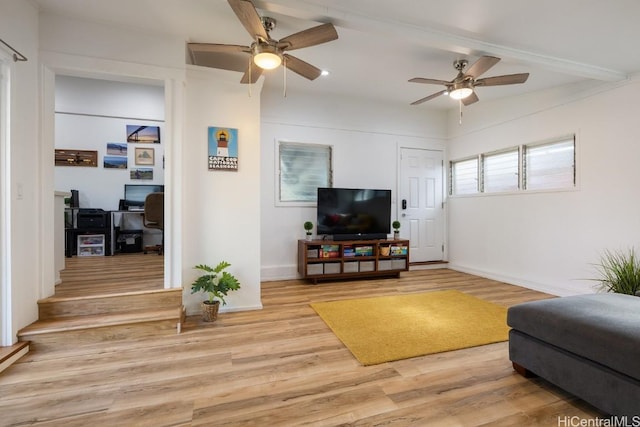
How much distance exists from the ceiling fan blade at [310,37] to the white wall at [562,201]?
3400 millimetres

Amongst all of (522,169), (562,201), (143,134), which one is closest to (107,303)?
(143,134)

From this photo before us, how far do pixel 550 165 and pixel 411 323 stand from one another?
3.11 m

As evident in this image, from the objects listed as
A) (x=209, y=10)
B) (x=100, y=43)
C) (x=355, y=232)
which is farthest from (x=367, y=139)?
(x=100, y=43)

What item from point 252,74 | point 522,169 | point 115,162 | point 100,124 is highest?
point 100,124

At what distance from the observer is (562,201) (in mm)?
3770

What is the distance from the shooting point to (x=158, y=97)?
6.12 meters

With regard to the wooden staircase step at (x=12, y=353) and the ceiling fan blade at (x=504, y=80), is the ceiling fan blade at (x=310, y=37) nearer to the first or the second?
the ceiling fan blade at (x=504, y=80)

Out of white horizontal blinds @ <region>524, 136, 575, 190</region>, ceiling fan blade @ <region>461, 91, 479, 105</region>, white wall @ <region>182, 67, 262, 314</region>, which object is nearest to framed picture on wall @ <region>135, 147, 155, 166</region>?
white wall @ <region>182, 67, 262, 314</region>

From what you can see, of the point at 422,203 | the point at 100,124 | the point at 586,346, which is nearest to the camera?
the point at 586,346

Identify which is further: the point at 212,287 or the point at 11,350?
the point at 212,287

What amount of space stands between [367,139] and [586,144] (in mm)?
2906

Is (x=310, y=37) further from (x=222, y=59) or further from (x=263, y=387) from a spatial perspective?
(x=263, y=387)

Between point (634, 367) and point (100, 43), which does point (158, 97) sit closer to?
point (100, 43)

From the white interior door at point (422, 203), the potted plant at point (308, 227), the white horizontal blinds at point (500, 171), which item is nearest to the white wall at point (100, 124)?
the potted plant at point (308, 227)
